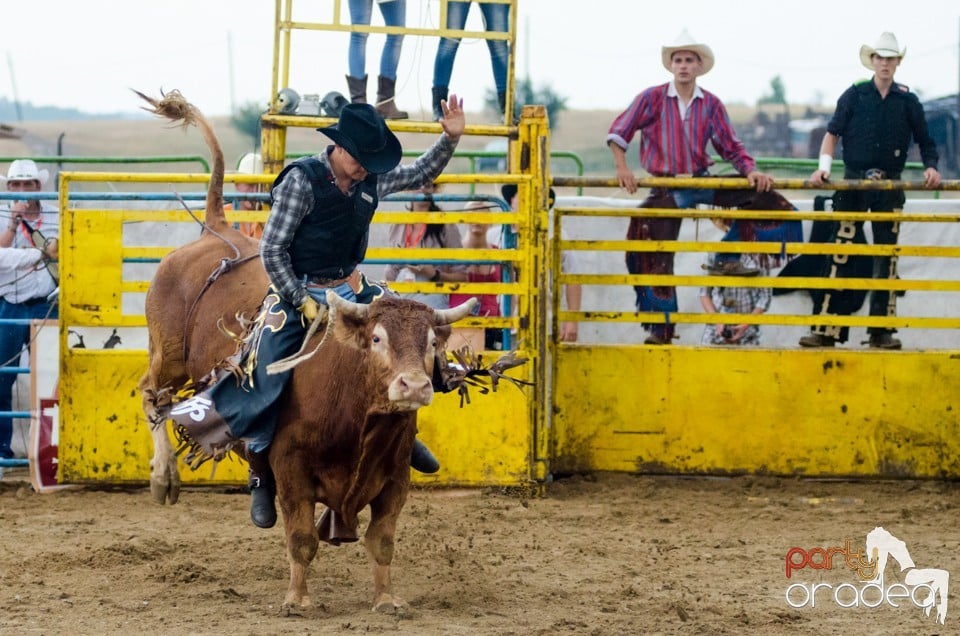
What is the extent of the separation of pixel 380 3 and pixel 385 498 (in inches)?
169

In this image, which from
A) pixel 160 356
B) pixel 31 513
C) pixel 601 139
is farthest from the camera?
pixel 601 139

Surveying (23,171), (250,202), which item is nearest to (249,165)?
(250,202)

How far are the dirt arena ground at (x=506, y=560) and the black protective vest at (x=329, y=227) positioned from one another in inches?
58.2

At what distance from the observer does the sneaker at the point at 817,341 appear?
8.61 meters

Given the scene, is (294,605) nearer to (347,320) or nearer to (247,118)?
(347,320)

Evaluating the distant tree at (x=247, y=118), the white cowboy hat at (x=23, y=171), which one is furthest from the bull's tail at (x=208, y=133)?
the distant tree at (x=247, y=118)

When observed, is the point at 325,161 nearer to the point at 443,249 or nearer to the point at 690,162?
the point at 443,249

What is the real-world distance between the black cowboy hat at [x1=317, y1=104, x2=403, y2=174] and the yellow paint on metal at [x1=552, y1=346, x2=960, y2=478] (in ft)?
9.99

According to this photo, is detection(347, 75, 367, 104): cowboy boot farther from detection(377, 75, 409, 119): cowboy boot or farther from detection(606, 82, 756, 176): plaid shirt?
detection(606, 82, 756, 176): plaid shirt

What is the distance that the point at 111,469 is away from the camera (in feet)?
26.1

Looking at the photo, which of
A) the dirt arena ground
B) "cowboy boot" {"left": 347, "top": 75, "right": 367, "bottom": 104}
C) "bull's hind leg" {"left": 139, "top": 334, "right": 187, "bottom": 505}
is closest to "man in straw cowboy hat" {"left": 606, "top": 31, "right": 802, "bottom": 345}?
the dirt arena ground

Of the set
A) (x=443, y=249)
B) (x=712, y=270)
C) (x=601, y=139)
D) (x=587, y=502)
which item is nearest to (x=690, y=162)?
(x=712, y=270)

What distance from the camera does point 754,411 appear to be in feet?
27.1

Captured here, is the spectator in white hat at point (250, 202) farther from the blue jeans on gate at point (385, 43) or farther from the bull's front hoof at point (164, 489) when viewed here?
the bull's front hoof at point (164, 489)
